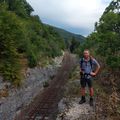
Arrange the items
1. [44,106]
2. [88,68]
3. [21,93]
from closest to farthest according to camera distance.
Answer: [88,68] → [21,93] → [44,106]

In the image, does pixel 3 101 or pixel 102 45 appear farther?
pixel 102 45

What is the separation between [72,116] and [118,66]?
4.36 m

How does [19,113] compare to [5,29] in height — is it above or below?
below

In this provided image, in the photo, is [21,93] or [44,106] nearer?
[21,93]

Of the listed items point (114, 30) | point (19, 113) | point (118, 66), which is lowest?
point (19, 113)

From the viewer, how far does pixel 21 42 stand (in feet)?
86.5

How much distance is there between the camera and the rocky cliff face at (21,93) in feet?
63.1

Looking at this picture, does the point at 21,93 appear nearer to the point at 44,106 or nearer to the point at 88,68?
the point at 44,106

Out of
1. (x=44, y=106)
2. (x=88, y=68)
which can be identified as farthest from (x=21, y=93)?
(x=88, y=68)

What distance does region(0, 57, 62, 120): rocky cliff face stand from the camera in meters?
19.2

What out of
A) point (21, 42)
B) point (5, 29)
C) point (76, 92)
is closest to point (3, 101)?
point (76, 92)

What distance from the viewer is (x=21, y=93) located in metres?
22.6

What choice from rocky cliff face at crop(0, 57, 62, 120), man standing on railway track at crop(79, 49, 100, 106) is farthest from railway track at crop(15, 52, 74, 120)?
man standing on railway track at crop(79, 49, 100, 106)

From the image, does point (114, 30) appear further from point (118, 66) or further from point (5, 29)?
point (5, 29)
